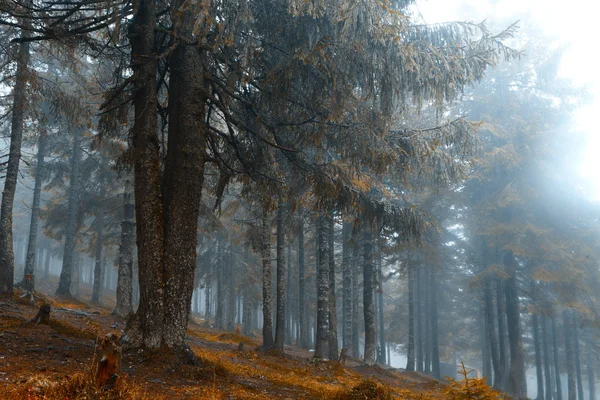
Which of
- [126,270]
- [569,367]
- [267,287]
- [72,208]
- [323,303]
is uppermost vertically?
[72,208]

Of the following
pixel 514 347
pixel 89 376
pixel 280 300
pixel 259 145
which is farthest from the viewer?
pixel 514 347

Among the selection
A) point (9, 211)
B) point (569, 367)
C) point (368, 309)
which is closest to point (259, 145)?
point (9, 211)

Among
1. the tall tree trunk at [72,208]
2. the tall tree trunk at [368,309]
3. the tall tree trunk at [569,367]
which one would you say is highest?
the tall tree trunk at [72,208]

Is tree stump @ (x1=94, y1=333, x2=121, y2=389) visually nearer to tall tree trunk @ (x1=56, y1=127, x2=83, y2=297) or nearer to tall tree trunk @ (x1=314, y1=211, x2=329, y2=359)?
tall tree trunk @ (x1=314, y1=211, x2=329, y2=359)

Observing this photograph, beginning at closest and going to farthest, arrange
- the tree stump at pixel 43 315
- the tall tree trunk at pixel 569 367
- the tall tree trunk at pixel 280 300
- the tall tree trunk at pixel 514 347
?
the tree stump at pixel 43 315, the tall tree trunk at pixel 280 300, the tall tree trunk at pixel 514 347, the tall tree trunk at pixel 569 367

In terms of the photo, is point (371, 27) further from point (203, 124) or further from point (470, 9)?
point (470, 9)

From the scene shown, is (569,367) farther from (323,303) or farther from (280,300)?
(280,300)

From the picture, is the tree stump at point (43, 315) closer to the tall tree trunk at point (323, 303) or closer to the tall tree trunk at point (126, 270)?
the tall tree trunk at point (126, 270)

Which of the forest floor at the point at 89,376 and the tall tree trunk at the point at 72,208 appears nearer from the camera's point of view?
the forest floor at the point at 89,376

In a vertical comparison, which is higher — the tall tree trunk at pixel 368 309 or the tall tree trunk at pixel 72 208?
→ the tall tree trunk at pixel 72 208

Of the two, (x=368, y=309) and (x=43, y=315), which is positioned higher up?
(x=43, y=315)

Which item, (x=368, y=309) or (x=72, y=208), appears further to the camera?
(x=72, y=208)

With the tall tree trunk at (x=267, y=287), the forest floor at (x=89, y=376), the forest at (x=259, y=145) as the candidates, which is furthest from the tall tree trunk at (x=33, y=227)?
the tall tree trunk at (x=267, y=287)

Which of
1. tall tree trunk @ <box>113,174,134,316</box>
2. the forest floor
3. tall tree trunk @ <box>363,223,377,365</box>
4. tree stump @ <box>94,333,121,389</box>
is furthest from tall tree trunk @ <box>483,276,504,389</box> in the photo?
tree stump @ <box>94,333,121,389</box>
